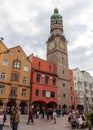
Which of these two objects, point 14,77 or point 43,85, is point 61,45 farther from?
point 14,77

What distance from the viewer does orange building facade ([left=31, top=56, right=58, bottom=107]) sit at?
38.2 m

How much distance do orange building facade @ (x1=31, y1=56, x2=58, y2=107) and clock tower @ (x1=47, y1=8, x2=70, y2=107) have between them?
6.54 feet

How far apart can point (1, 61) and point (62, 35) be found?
24.2m

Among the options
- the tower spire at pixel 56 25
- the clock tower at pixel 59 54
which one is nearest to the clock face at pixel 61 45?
the clock tower at pixel 59 54

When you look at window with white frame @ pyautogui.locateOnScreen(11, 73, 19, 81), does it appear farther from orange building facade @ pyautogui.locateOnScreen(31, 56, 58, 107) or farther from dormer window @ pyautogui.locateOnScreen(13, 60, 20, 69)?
orange building facade @ pyautogui.locateOnScreen(31, 56, 58, 107)

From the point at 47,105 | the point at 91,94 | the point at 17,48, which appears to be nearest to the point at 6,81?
the point at 17,48

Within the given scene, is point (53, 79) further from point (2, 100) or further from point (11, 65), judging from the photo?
point (2, 100)

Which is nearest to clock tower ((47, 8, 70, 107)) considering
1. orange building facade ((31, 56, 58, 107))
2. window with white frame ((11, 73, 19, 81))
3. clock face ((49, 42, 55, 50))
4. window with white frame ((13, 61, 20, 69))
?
clock face ((49, 42, 55, 50))

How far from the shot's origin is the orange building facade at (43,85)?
125 ft

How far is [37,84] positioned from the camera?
3897 cm

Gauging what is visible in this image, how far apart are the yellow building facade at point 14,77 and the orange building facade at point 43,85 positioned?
4.82 ft

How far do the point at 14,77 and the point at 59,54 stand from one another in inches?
688

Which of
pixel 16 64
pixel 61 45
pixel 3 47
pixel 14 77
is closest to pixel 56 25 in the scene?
pixel 61 45

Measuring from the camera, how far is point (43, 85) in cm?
4025
